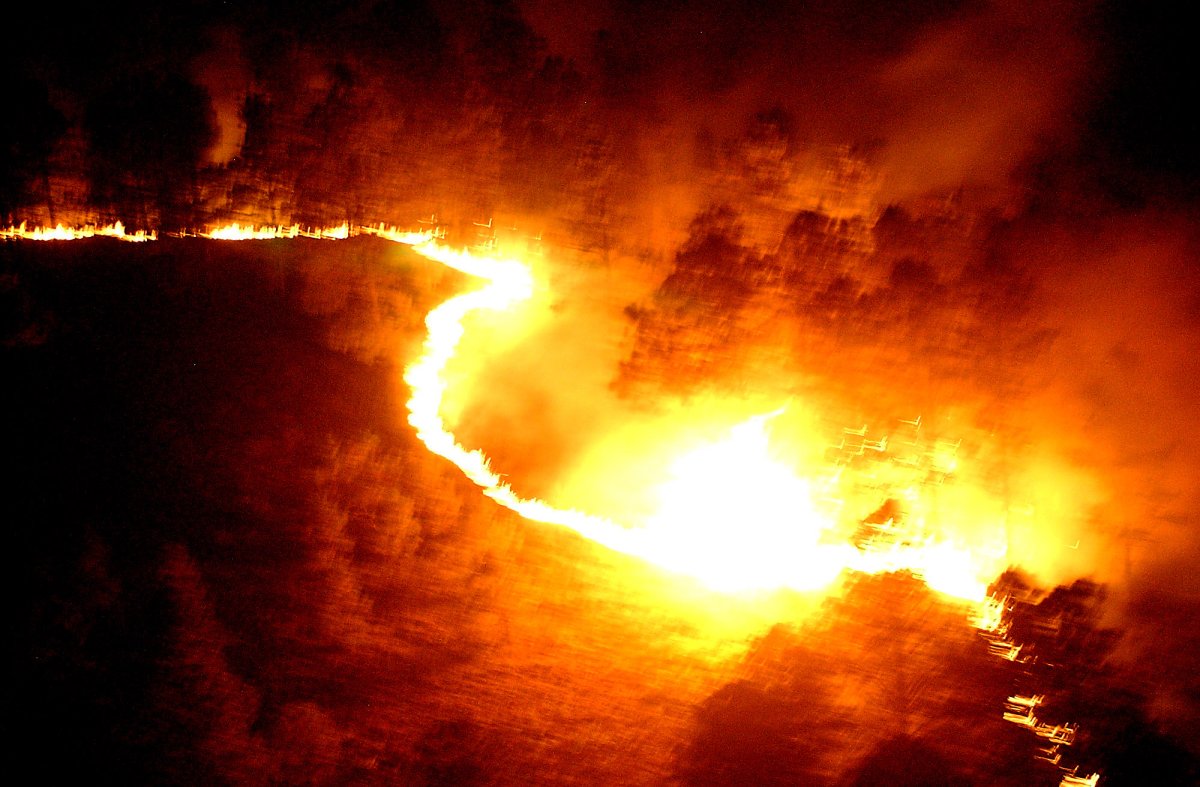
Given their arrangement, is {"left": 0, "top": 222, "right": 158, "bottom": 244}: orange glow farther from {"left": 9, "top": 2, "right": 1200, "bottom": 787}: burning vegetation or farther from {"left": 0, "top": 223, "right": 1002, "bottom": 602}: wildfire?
{"left": 0, "top": 223, "right": 1002, "bottom": 602}: wildfire

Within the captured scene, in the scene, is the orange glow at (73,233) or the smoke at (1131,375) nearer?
the smoke at (1131,375)

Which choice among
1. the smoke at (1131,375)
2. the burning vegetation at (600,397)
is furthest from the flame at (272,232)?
the smoke at (1131,375)

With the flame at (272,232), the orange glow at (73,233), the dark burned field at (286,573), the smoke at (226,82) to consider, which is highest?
the smoke at (226,82)

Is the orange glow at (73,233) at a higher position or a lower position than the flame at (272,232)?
higher

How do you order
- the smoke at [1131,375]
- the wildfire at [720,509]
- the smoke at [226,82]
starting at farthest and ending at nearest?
the smoke at [226,82] → the wildfire at [720,509] → the smoke at [1131,375]

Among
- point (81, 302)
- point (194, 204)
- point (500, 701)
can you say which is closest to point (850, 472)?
point (500, 701)

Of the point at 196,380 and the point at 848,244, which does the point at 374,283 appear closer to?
the point at 196,380

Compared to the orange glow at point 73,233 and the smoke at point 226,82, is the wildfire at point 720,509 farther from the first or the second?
the orange glow at point 73,233

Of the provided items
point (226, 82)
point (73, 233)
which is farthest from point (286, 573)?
point (226, 82)

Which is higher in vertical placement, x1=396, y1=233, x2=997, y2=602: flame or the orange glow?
the orange glow

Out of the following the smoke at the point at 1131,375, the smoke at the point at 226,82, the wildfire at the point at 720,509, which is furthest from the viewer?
the smoke at the point at 226,82

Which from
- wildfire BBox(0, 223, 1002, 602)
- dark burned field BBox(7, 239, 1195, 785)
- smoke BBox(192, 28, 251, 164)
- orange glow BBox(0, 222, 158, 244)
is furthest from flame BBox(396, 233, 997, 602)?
orange glow BBox(0, 222, 158, 244)
